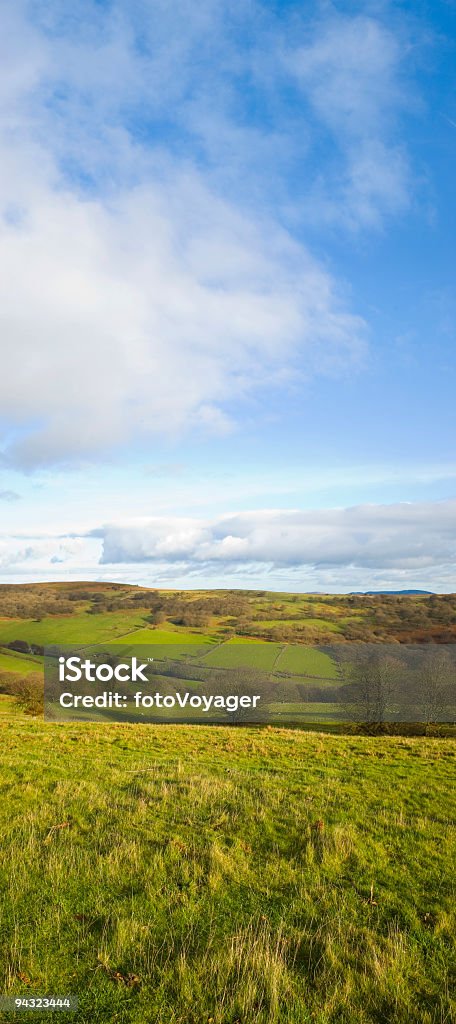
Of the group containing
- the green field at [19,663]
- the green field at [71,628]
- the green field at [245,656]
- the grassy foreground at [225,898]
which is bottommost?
the green field at [19,663]

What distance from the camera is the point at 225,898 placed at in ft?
23.7

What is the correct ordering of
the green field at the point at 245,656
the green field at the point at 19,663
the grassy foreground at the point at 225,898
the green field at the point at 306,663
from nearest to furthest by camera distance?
1. the grassy foreground at the point at 225,898
2. the green field at the point at 306,663
3. the green field at the point at 245,656
4. the green field at the point at 19,663

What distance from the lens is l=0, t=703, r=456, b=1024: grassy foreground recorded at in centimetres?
530

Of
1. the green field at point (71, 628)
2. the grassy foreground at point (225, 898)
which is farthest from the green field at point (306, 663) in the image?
the grassy foreground at point (225, 898)

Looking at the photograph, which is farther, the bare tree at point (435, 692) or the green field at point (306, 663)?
the green field at point (306, 663)

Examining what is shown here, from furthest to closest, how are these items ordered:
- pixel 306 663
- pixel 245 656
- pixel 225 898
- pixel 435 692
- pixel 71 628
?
pixel 71 628, pixel 245 656, pixel 306 663, pixel 435 692, pixel 225 898

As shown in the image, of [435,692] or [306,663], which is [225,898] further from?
[306,663]

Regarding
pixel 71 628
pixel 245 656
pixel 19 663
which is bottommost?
pixel 19 663

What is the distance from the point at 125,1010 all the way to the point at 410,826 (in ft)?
26.4

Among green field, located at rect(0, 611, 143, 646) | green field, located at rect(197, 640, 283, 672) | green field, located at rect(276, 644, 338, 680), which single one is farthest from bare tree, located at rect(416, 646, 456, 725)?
green field, located at rect(0, 611, 143, 646)

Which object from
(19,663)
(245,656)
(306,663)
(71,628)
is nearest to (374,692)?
(306,663)

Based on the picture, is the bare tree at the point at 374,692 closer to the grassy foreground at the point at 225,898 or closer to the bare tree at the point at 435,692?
the bare tree at the point at 435,692

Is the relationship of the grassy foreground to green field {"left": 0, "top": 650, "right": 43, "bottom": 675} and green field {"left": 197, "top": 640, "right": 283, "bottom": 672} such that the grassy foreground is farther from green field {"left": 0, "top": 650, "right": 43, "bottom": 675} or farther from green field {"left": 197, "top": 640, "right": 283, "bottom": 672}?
green field {"left": 0, "top": 650, "right": 43, "bottom": 675}

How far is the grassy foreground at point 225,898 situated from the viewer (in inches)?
209
